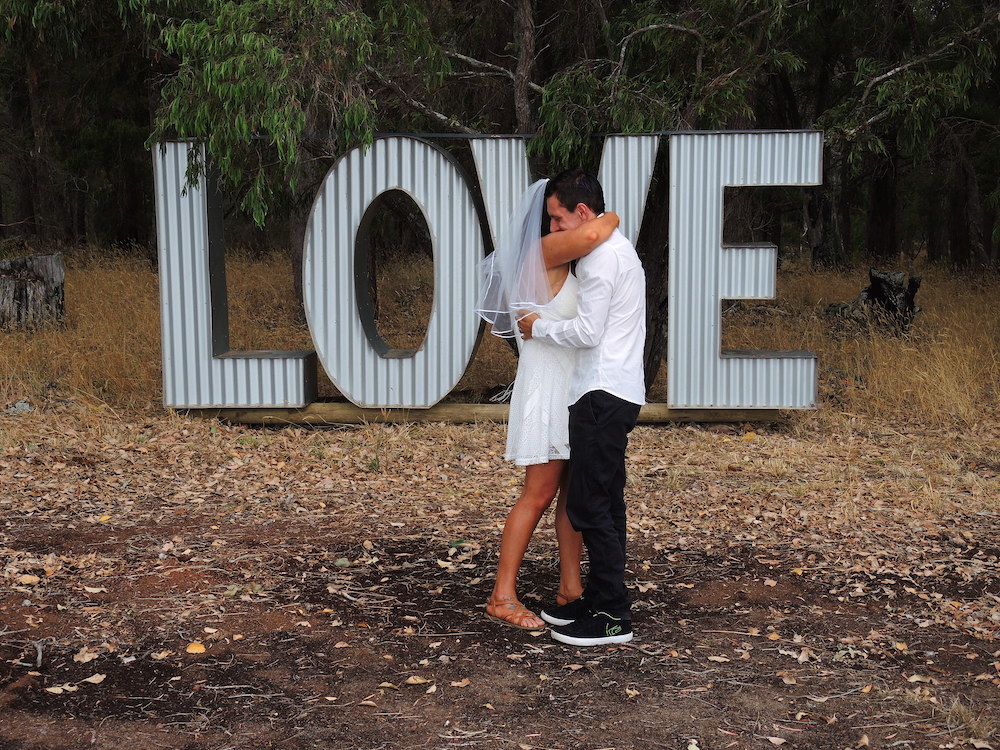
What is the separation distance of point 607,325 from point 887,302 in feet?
30.8

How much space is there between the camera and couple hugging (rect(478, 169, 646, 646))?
14.8 ft

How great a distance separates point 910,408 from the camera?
370 inches

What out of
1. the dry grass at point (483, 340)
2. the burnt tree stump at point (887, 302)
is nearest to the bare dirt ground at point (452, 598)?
the dry grass at point (483, 340)

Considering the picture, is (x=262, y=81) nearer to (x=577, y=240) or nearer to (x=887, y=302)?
(x=577, y=240)

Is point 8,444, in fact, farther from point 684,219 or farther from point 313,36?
point 684,219

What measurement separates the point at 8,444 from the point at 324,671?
4416mm

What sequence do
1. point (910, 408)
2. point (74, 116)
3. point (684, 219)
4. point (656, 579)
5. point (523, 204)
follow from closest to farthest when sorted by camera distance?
point (523, 204)
point (656, 579)
point (684, 219)
point (910, 408)
point (74, 116)

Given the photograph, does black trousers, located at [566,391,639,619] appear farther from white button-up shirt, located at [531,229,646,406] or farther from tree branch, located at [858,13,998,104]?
tree branch, located at [858,13,998,104]

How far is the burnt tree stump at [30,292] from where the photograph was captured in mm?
11945

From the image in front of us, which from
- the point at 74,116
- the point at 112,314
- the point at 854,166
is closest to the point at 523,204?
the point at 854,166

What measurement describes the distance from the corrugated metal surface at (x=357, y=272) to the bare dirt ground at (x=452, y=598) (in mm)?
492

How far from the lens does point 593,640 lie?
15.3ft

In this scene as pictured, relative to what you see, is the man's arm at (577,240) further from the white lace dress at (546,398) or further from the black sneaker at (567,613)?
the black sneaker at (567,613)

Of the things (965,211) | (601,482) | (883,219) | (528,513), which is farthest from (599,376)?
(883,219)
